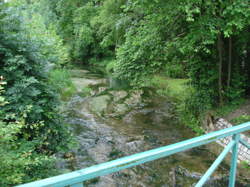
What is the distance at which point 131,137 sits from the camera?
7.39 meters

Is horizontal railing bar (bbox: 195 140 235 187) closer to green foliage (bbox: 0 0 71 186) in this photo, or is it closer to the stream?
green foliage (bbox: 0 0 71 186)

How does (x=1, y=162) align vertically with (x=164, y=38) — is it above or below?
below


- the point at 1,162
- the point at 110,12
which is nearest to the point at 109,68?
the point at 110,12

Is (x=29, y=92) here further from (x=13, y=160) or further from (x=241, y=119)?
(x=241, y=119)

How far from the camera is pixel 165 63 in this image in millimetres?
7746

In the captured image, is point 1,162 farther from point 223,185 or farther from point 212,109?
point 212,109

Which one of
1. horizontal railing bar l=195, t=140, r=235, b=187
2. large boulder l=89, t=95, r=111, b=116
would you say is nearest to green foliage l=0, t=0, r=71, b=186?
horizontal railing bar l=195, t=140, r=235, b=187

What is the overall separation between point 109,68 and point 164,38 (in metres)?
15.1

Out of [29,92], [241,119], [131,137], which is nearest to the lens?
[29,92]

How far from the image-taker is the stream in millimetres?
5156

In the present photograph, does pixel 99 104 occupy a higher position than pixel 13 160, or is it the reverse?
pixel 13 160

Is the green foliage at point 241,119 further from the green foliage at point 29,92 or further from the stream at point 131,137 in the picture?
the green foliage at point 29,92

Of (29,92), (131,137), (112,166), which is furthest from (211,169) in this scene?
(131,137)

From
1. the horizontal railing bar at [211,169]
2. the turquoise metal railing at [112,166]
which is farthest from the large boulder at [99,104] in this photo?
the turquoise metal railing at [112,166]
